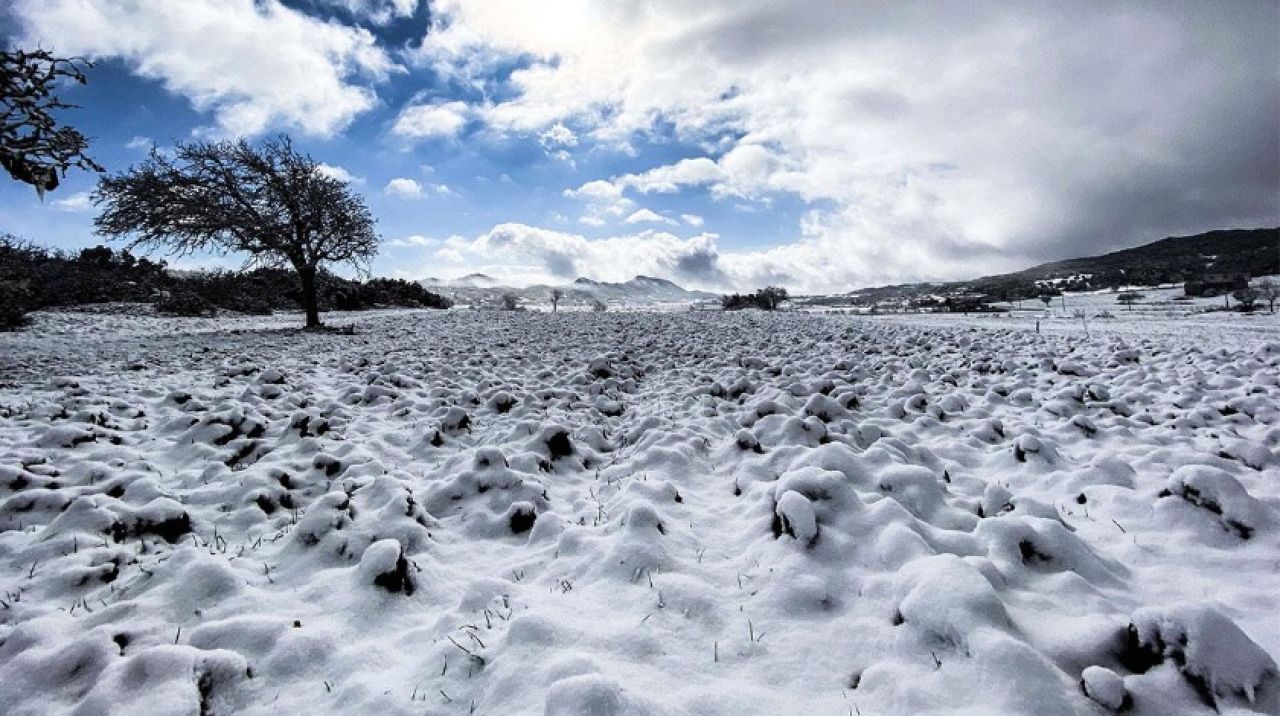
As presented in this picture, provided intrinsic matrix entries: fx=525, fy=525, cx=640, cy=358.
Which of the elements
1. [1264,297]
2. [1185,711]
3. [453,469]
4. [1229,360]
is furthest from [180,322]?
[1264,297]

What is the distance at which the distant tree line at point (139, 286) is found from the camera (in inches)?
812

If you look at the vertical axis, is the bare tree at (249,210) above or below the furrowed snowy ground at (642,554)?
above

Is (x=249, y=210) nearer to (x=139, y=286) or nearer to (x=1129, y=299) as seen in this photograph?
(x=139, y=286)

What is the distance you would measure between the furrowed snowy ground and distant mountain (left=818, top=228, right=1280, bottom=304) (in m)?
122

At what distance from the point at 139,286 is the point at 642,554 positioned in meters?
32.8

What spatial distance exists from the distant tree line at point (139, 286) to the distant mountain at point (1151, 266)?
117 metres

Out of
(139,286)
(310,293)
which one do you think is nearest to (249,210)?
(310,293)

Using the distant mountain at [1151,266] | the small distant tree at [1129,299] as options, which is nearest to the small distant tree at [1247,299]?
the small distant tree at [1129,299]

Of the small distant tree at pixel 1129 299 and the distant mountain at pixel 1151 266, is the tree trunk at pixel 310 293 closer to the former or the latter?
the small distant tree at pixel 1129 299

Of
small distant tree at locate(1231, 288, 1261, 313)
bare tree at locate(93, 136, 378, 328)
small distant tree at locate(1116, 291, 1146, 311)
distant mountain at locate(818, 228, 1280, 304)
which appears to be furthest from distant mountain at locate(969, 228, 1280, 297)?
bare tree at locate(93, 136, 378, 328)

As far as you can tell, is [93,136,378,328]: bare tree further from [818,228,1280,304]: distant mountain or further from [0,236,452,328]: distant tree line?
[818,228,1280,304]: distant mountain

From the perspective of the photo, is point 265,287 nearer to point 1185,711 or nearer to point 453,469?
point 453,469

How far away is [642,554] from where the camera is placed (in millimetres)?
3436

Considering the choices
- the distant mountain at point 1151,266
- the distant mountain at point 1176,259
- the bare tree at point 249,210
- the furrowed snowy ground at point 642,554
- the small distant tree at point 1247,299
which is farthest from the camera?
the distant mountain at point 1176,259
